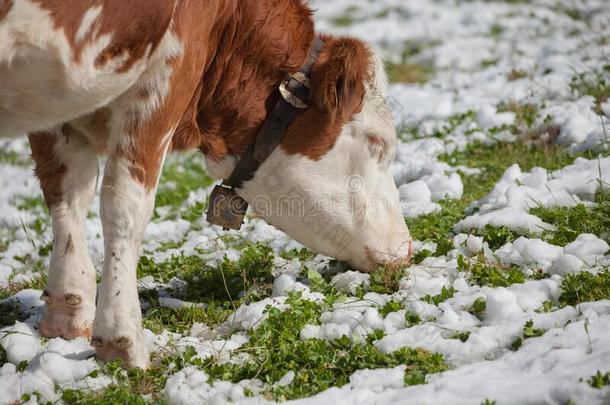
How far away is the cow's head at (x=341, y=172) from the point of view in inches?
153

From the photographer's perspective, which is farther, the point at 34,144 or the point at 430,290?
the point at 34,144

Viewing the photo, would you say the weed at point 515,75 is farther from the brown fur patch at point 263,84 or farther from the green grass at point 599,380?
the green grass at point 599,380

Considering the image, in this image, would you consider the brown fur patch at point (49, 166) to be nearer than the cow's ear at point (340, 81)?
No

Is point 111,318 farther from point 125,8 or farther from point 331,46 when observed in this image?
point 331,46

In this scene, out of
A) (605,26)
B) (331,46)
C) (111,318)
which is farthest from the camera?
(605,26)

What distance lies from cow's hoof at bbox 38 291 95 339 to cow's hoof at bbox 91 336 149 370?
51cm

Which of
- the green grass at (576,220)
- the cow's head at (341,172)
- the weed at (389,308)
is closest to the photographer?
the weed at (389,308)

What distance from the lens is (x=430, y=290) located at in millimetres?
3707

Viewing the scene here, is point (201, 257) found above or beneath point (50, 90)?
beneath

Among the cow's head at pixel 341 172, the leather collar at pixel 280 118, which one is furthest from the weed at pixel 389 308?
the leather collar at pixel 280 118

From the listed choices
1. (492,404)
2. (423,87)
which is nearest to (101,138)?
(492,404)

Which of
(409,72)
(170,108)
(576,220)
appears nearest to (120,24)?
(170,108)

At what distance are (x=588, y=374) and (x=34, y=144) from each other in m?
2.78

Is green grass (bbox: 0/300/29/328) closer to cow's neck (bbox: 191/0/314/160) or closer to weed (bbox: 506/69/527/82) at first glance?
cow's neck (bbox: 191/0/314/160)
